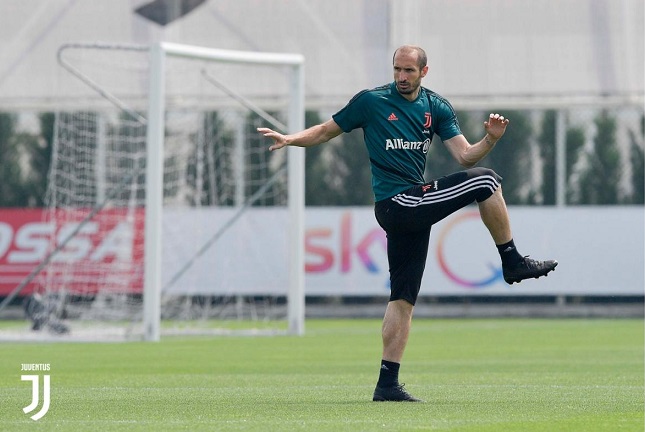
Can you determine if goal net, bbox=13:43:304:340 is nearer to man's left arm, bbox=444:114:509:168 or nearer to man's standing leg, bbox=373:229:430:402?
man's standing leg, bbox=373:229:430:402

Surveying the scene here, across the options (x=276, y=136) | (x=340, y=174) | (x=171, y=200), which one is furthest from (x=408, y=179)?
(x=340, y=174)

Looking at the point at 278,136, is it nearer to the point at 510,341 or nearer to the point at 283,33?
the point at 510,341

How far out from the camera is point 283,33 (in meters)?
29.8

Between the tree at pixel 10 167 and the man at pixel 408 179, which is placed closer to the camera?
the man at pixel 408 179

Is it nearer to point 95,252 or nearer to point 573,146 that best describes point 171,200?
point 95,252

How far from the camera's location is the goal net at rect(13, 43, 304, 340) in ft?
70.6

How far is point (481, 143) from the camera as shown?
9.47m

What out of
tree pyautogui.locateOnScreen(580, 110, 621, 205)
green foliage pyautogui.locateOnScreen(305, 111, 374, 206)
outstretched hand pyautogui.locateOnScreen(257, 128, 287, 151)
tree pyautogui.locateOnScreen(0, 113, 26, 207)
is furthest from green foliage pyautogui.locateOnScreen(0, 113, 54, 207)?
outstretched hand pyautogui.locateOnScreen(257, 128, 287, 151)

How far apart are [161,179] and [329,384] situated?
864 centimetres

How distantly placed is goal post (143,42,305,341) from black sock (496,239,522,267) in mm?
A: 10504

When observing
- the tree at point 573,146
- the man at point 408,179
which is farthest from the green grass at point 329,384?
the tree at point 573,146

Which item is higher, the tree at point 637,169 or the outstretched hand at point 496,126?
the tree at point 637,169

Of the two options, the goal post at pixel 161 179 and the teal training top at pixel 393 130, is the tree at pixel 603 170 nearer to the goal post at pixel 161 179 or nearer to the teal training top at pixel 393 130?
the goal post at pixel 161 179

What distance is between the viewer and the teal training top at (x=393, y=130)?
31.6ft
